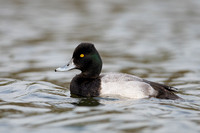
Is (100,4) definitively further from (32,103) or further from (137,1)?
(32,103)

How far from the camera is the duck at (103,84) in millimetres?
6910

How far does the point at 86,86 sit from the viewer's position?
7145 mm

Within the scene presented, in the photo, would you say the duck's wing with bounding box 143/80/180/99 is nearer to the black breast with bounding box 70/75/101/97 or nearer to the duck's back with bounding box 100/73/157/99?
the duck's back with bounding box 100/73/157/99

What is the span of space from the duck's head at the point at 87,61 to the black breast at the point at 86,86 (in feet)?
0.48

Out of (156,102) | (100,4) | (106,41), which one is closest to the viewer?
(156,102)

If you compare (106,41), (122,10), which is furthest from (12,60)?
(122,10)

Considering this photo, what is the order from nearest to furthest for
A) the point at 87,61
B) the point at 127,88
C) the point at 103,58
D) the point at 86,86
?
the point at 127,88 < the point at 86,86 < the point at 87,61 < the point at 103,58

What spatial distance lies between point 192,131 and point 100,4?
15.0 meters

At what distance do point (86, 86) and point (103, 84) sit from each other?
1.05 ft

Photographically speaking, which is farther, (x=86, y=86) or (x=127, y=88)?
(x=86, y=86)

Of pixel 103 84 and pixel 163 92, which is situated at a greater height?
pixel 103 84

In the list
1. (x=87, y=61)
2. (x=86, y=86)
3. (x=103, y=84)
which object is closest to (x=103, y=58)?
(x=87, y=61)

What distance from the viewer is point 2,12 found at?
17.9m

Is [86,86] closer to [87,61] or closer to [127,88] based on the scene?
[87,61]
